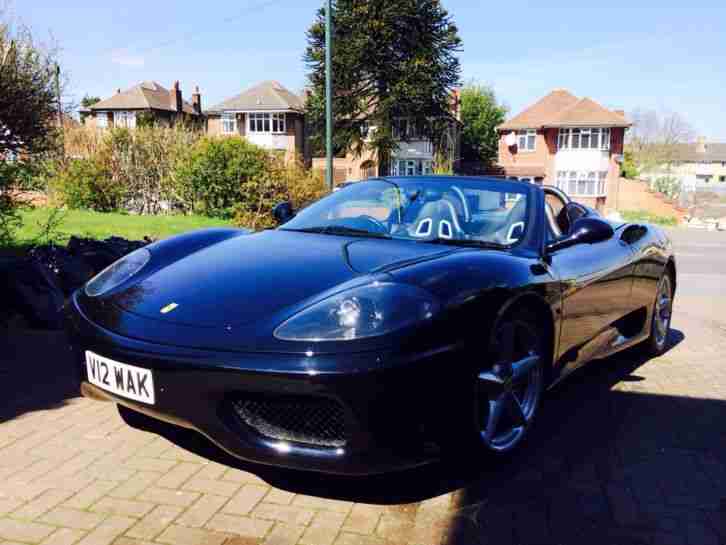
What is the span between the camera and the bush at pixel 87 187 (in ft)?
58.0

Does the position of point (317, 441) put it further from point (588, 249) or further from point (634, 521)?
point (588, 249)

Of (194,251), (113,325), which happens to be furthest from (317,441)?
(194,251)

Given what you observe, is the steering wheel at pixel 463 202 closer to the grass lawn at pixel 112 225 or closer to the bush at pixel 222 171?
the grass lawn at pixel 112 225

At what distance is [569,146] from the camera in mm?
47469

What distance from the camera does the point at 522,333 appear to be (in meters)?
2.98

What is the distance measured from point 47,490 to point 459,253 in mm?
2020

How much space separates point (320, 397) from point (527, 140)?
50574mm

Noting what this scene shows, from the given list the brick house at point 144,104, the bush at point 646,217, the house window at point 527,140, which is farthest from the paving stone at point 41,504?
the brick house at point 144,104

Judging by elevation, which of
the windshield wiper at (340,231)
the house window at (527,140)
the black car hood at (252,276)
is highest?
the house window at (527,140)

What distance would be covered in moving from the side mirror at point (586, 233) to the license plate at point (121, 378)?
83.9 inches

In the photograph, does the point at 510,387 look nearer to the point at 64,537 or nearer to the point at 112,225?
the point at 64,537

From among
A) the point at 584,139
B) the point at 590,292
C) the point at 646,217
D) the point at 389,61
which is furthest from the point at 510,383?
the point at 584,139

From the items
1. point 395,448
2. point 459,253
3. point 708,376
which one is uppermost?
point 459,253

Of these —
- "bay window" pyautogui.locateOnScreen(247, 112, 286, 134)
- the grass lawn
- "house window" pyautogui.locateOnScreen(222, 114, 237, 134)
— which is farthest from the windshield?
Result: "house window" pyautogui.locateOnScreen(222, 114, 237, 134)
